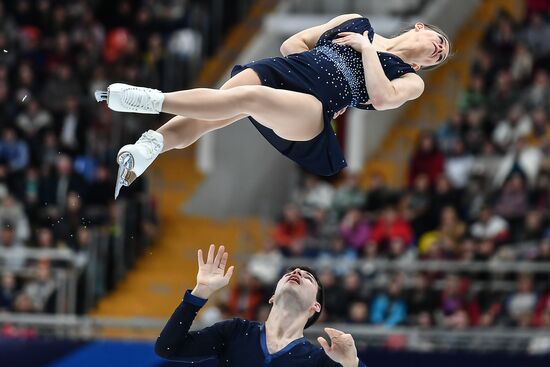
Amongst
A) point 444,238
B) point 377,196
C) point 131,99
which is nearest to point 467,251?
point 444,238

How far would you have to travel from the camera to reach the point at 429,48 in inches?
332

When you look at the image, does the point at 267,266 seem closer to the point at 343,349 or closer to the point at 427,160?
the point at 427,160

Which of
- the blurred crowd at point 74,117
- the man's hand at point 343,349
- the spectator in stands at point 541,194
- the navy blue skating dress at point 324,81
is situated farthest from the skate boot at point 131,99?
the spectator in stands at point 541,194

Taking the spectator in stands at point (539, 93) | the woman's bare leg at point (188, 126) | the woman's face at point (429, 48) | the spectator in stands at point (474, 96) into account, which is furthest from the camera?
the spectator in stands at point (474, 96)

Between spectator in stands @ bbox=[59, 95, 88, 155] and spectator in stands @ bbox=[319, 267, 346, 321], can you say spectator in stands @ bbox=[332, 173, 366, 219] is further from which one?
spectator in stands @ bbox=[59, 95, 88, 155]

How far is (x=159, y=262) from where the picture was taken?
55.9 feet

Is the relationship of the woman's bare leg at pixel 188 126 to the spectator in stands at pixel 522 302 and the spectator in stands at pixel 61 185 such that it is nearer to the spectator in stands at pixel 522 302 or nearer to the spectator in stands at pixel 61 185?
the spectator in stands at pixel 522 302

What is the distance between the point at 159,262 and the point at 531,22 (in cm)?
573

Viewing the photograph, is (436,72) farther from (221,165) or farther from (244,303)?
(244,303)

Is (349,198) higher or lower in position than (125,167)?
lower

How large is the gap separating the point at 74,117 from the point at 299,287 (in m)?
9.09

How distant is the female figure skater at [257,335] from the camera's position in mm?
7363

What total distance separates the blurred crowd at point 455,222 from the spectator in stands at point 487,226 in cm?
1

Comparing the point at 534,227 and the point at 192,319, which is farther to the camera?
the point at 534,227
